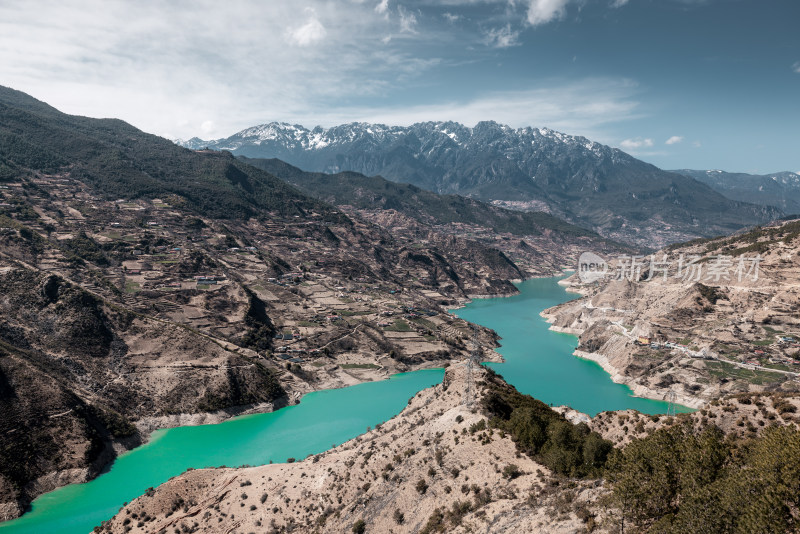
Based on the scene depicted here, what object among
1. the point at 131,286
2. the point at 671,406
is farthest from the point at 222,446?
the point at 671,406

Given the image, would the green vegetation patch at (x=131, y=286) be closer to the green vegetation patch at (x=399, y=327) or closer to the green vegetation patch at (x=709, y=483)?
the green vegetation patch at (x=399, y=327)

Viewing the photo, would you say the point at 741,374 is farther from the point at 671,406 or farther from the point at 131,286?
the point at 131,286

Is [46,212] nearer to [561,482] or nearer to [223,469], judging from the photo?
[223,469]

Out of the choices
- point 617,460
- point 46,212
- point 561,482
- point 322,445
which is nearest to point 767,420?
point 617,460

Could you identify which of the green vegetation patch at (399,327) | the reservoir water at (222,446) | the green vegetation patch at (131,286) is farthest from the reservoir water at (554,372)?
the green vegetation patch at (131,286)

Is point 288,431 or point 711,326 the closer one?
point 288,431

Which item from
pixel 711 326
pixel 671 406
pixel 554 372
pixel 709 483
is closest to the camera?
pixel 709 483
